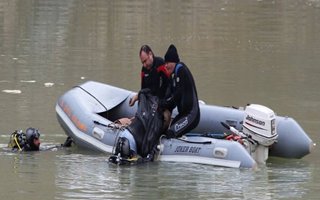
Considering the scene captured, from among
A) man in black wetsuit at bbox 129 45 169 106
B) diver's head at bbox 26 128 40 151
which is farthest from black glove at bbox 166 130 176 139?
diver's head at bbox 26 128 40 151

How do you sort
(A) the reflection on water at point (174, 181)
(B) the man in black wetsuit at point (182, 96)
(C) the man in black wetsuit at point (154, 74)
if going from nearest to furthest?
(A) the reflection on water at point (174, 181) < (B) the man in black wetsuit at point (182, 96) < (C) the man in black wetsuit at point (154, 74)

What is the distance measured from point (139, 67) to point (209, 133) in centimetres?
739

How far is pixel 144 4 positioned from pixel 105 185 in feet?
91.4

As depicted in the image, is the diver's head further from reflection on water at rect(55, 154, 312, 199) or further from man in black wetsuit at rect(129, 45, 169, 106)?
man in black wetsuit at rect(129, 45, 169, 106)

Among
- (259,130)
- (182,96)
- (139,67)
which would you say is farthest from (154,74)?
(139,67)

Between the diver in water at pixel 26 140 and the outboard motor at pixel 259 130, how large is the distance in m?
2.46

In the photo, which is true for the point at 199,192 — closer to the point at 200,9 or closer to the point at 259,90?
the point at 259,90

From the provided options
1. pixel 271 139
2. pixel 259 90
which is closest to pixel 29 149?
pixel 271 139

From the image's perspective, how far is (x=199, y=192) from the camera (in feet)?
30.5

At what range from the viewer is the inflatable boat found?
10.4m

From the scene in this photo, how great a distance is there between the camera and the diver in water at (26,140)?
1107 centimetres

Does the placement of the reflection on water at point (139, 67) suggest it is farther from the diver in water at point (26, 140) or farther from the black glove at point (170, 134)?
the black glove at point (170, 134)

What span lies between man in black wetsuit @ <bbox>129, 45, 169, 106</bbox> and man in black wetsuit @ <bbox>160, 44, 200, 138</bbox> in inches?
10.2

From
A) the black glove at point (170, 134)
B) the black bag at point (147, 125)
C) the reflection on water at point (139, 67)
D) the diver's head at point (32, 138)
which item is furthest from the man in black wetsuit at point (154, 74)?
the diver's head at point (32, 138)
